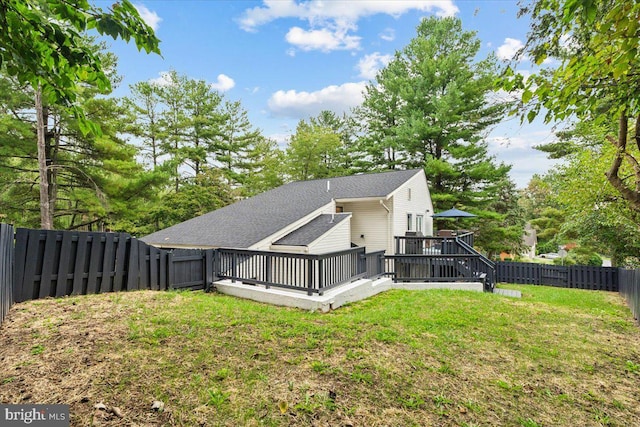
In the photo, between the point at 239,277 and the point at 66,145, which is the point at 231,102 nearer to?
the point at 66,145

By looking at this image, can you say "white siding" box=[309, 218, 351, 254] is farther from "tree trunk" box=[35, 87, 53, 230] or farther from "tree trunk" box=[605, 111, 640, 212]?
"tree trunk" box=[35, 87, 53, 230]

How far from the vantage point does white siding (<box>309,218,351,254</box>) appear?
995 centimetres

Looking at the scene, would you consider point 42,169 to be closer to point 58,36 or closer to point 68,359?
point 68,359

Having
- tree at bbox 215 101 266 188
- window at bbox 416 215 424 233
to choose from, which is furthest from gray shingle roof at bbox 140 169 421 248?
tree at bbox 215 101 266 188

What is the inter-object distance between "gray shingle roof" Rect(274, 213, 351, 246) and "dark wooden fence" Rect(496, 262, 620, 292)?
10.5m

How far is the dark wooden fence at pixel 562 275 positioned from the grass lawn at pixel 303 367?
9.77m

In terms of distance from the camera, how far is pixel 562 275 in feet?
47.8

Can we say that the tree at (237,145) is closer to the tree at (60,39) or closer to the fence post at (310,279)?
the fence post at (310,279)

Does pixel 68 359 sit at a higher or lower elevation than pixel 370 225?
lower

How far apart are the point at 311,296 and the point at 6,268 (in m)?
5.46

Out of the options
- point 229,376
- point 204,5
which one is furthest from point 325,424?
point 204,5

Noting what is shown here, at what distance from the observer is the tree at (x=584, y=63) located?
7.24 ft

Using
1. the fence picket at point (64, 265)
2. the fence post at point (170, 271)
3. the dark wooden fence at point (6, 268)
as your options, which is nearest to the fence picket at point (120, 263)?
the fence picket at point (64, 265)

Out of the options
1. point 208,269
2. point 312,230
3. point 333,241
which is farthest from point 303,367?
point 312,230
